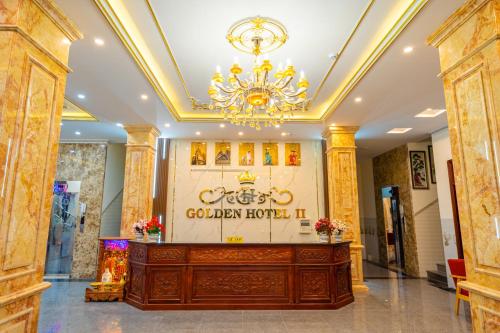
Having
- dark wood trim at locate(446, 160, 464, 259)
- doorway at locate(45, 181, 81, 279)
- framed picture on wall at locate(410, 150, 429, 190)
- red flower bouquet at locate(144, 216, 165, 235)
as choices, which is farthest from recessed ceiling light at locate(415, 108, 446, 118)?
doorway at locate(45, 181, 81, 279)

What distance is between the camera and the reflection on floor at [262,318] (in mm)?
4461

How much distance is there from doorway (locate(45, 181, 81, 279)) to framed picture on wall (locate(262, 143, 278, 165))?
18.5 feet

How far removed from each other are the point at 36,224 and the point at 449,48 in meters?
4.49

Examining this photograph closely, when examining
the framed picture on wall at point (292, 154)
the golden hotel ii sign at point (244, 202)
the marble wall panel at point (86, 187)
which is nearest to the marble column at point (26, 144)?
the golden hotel ii sign at point (244, 202)

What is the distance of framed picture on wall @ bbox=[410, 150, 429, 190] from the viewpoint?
349 inches

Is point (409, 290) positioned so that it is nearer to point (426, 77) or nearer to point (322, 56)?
point (426, 77)

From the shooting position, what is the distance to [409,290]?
689cm

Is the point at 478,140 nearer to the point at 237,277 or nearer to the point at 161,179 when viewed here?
the point at 237,277

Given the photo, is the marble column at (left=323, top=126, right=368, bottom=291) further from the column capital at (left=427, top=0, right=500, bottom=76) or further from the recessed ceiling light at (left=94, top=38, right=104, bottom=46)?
the recessed ceiling light at (left=94, top=38, right=104, bottom=46)

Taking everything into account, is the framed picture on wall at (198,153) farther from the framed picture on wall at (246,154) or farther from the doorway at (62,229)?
the doorway at (62,229)

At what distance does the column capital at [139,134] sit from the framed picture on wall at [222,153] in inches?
80.6

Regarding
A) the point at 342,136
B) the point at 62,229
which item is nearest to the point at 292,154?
the point at 342,136

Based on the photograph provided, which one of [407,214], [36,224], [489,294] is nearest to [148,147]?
[36,224]

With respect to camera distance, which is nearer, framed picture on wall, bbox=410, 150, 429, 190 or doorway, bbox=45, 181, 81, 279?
doorway, bbox=45, 181, 81, 279
